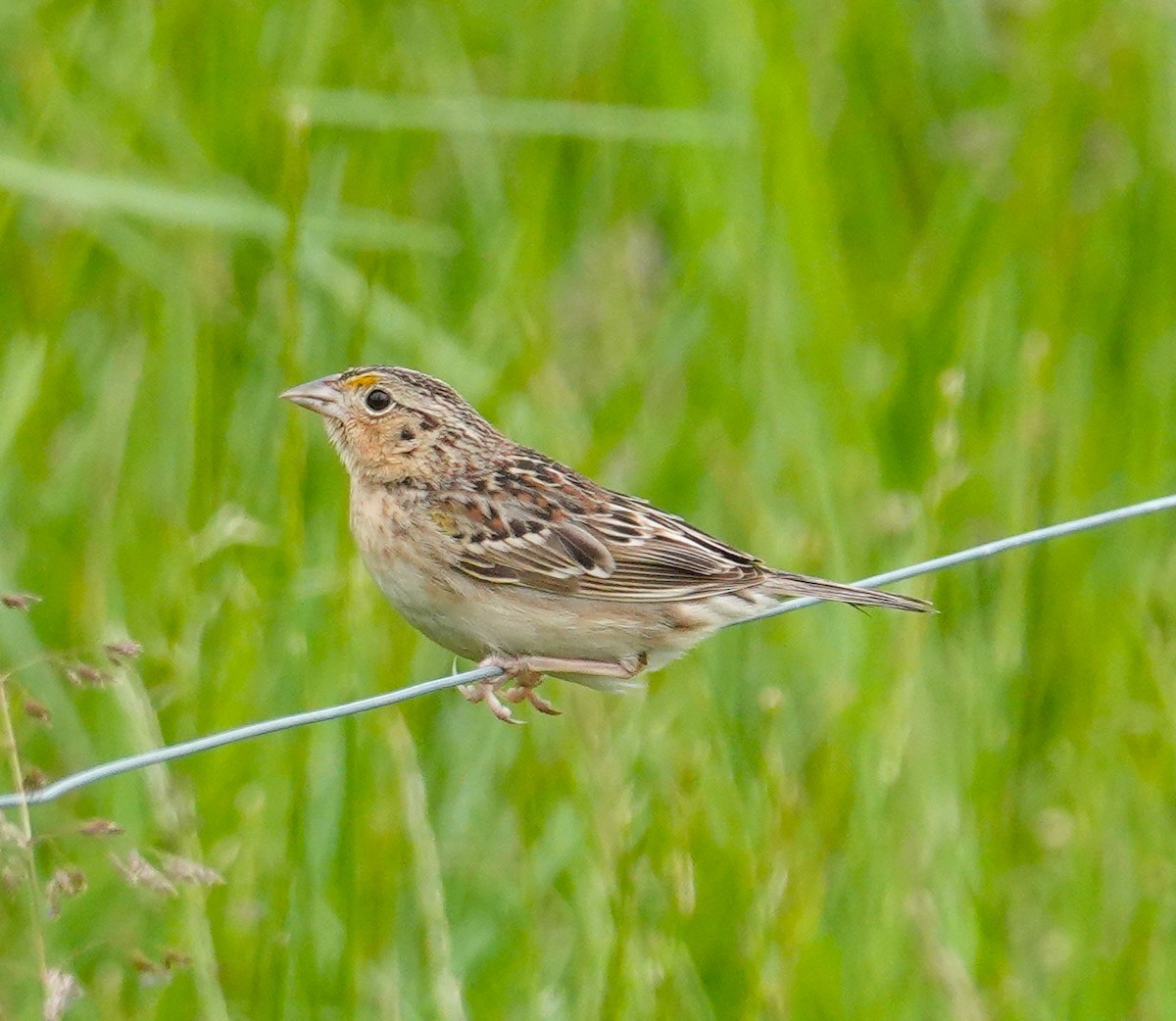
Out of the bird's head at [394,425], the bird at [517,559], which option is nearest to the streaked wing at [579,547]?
the bird at [517,559]

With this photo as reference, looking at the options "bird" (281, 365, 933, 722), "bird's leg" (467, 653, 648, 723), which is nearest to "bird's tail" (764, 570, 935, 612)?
"bird" (281, 365, 933, 722)

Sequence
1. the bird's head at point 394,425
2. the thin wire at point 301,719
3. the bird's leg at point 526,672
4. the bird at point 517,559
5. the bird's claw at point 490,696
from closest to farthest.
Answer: the thin wire at point 301,719 → the bird's claw at point 490,696 → the bird's leg at point 526,672 → the bird at point 517,559 → the bird's head at point 394,425

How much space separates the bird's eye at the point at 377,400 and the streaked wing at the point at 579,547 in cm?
28

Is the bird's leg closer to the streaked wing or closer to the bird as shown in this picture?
the bird

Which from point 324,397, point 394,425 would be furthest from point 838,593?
point 324,397

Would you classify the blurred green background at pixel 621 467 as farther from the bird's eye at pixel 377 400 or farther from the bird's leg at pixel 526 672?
the bird's eye at pixel 377 400

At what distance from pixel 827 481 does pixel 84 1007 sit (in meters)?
2.28

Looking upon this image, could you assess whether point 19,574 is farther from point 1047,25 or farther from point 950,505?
point 1047,25

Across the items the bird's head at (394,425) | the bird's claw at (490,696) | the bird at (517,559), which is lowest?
the bird's claw at (490,696)

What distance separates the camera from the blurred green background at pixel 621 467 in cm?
452

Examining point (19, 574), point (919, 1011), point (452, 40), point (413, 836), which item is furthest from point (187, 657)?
point (452, 40)

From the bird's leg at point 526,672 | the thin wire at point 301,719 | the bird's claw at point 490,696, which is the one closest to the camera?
the thin wire at point 301,719

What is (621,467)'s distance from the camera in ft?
20.4

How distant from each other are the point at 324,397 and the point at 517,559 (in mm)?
617
